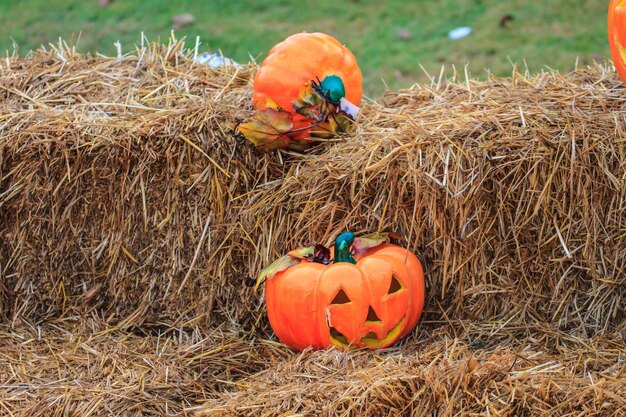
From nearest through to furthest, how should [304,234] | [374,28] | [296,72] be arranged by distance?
[304,234] → [296,72] → [374,28]

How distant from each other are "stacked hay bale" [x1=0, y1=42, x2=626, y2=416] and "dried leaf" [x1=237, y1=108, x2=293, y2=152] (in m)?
0.10

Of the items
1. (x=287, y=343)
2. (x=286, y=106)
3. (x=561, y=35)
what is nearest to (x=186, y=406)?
(x=287, y=343)

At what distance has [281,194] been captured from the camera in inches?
162

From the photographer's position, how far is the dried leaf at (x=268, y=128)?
409cm

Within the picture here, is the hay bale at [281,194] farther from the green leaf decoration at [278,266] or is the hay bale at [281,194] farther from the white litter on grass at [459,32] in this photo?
the white litter on grass at [459,32]

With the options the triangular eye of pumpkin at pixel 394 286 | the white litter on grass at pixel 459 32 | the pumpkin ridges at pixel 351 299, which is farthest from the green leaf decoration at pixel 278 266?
the white litter on grass at pixel 459 32

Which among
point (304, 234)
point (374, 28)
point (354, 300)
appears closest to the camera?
point (354, 300)

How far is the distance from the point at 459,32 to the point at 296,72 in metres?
4.05

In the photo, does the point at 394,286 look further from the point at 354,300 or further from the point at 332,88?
the point at 332,88

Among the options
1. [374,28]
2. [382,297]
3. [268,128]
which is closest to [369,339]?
[382,297]

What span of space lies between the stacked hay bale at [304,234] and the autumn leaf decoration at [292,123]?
7cm

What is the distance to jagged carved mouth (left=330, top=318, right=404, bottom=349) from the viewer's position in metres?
3.77

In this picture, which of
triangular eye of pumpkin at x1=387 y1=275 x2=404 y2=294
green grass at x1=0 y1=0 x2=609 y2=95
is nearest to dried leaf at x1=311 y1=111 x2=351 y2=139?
triangular eye of pumpkin at x1=387 y1=275 x2=404 y2=294

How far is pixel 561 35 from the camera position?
7.67 m
